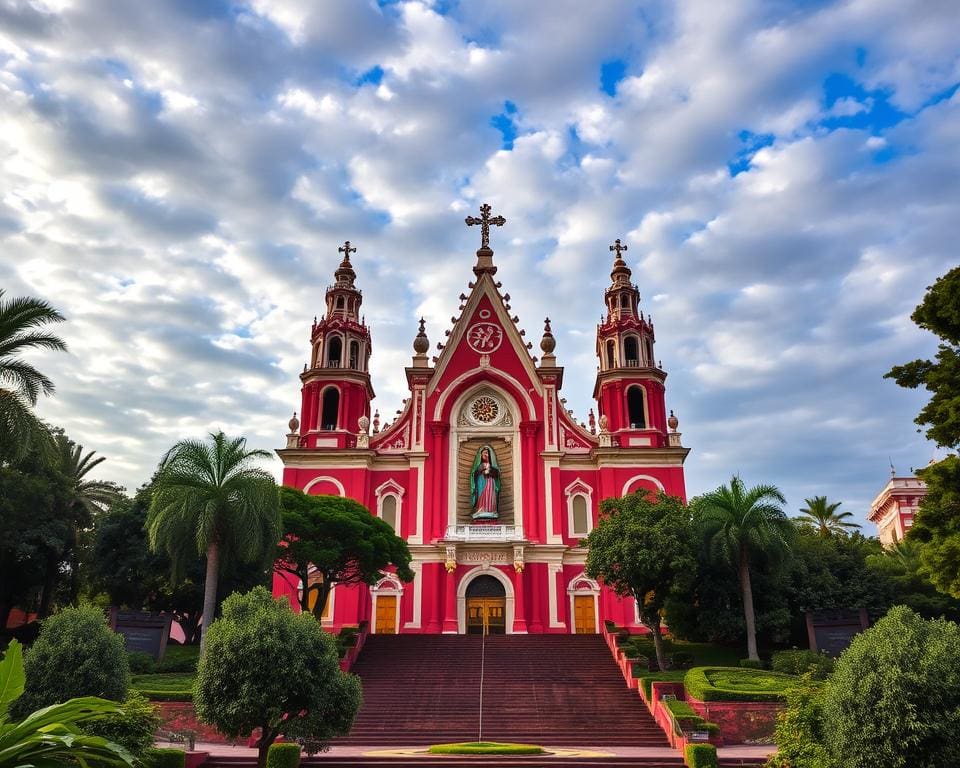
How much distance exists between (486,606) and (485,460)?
7532mm

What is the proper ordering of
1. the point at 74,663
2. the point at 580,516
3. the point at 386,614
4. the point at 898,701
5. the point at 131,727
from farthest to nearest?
1. the point at 580,516
2. the point at 386,614
3. the point at 74,663
4. the point at 131,727
5. the point at 898,701

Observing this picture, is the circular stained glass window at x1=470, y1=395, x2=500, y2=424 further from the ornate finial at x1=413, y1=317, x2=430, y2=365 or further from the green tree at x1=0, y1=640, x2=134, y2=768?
the green tree at x1=0, y1=640, x2=134, y2=768

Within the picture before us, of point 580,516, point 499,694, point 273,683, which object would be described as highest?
point 580,516

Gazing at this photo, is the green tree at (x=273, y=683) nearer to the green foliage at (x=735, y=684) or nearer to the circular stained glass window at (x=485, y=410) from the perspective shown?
the green foliage at (x=735, y=684)

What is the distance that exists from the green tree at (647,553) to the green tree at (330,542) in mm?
8971

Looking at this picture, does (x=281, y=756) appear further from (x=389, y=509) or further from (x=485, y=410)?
(x=485, y=410)

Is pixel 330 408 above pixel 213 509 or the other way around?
above

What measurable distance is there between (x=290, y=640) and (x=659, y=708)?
12.9 metres

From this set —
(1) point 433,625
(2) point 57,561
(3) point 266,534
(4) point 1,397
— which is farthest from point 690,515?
(2) point 57,561

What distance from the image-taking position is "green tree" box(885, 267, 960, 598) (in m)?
21.0

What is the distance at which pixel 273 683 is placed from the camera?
52.6ft

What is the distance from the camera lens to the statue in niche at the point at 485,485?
40.2 meters

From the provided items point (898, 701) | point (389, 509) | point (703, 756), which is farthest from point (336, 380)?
point (898, 701)

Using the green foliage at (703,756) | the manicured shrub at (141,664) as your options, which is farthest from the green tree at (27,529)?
the green foliage at (703,756)
